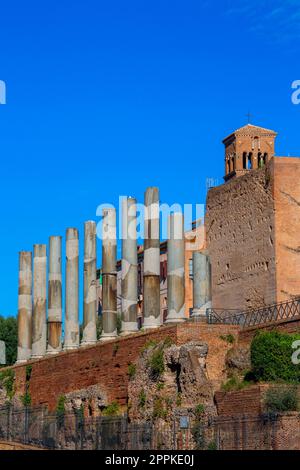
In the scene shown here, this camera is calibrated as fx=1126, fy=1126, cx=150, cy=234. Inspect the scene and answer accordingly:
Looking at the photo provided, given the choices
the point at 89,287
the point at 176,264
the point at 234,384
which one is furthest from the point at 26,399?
the point at 234,384

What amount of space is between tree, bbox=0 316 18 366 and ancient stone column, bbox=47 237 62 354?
1838cm

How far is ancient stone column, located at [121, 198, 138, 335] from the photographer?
36.8 meters

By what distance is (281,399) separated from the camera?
25.3 m

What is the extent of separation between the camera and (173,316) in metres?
34.0

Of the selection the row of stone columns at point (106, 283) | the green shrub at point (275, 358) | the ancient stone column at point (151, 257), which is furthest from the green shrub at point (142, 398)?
the green shrub at point (275, 358)

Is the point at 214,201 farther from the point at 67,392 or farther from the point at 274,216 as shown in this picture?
the point at 67,392

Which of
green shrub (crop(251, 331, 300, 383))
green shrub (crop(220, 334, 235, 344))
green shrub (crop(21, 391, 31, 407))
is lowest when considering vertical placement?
green shrub (crop(251, 331, 300, 383))

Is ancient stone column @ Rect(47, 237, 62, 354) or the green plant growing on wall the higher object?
ancient stone column @ Rect(47, 237, 62, 354)

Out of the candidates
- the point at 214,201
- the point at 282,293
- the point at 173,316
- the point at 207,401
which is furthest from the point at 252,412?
the point at 214,201

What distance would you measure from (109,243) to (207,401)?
11018mm

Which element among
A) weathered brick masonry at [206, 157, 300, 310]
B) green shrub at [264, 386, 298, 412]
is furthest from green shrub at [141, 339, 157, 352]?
green shrub at [264, 386, 298, 412]

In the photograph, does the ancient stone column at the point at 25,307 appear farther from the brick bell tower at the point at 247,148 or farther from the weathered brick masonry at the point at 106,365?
the brick bell tower at the point at 247,148

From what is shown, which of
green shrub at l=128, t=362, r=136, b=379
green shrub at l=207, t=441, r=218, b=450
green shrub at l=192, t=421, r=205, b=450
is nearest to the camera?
green shrub at l=207, t=441, r=218, b=450

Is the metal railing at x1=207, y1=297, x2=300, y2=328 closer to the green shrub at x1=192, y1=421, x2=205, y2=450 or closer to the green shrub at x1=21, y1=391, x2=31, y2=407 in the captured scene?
the green shrub at x1=192, y1=421, x2=205, y2=450
